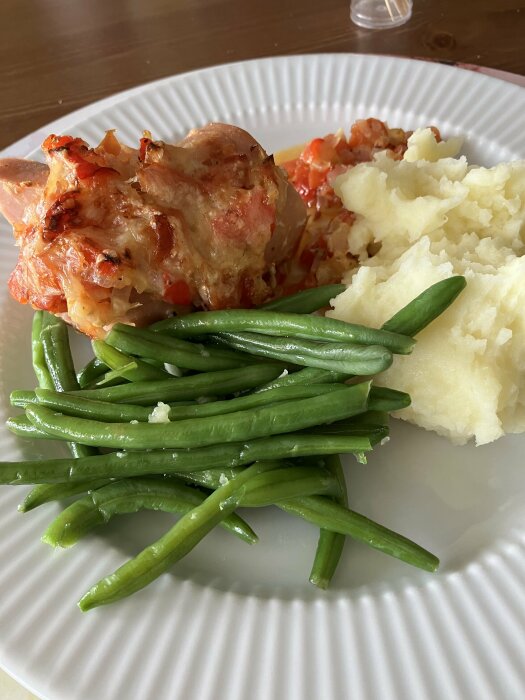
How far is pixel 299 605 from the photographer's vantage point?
7.70ft

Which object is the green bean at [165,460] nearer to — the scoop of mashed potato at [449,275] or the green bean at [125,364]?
the green bean at [125,364]

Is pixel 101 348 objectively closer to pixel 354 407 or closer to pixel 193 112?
pixel 354 407

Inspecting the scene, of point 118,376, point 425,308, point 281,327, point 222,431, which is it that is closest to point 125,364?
point 118,376

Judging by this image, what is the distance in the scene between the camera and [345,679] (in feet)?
6.77

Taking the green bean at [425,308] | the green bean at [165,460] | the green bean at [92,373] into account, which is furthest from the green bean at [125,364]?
the green bean at [425,308]

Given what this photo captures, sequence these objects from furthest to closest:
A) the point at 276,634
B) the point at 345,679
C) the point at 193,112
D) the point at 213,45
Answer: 1. the point at 213,45
2. the point at 193,112
3. the point at 276,634
4. the point at 345,679

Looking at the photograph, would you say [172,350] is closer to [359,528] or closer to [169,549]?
[169,549]

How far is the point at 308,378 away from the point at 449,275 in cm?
76

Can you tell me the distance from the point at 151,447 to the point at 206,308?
0.79m

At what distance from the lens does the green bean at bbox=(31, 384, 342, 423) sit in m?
2.62

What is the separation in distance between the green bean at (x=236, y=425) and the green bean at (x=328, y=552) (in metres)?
0.28

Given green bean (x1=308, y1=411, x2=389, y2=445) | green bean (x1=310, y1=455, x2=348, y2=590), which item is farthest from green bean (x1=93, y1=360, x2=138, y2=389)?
green bean (x1=310, y1=455, x2=348, y2=590)

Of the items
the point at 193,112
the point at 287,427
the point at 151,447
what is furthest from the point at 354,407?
the point at 193,112

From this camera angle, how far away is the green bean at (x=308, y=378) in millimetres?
2664
